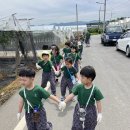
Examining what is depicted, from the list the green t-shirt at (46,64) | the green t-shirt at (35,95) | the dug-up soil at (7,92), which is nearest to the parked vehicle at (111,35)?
the dug-up soil at (7,92)

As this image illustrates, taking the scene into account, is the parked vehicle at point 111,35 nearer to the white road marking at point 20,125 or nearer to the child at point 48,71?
the child at point 48,71

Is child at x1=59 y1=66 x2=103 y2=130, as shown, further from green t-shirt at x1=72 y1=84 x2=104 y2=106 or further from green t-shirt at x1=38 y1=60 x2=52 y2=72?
green t-shirt at x1=38 y1=60 x2=52 y2=72

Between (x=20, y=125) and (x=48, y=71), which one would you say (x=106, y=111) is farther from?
(x=48, y=71)

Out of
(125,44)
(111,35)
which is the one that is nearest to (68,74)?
(125,44)

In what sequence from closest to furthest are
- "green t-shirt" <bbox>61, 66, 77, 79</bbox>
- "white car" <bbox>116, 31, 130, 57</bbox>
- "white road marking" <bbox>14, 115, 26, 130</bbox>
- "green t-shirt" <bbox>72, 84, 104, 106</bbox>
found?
1. "green t-shirt" <bbox>72, 84, 104, 106</bbox>
2. "white road marking" <bbox>14, 115, 26, 130</bbox>
3. "green t-shirt" <bbox>61, 66, 77, 79</bbox>
4. "white car" <bbox>116, 31, 130, 57</bbox>

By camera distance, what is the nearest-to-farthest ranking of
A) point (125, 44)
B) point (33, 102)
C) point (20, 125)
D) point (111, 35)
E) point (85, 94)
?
point (85, 94)
point (33, 102)
point (20, 125)
point (125, 44)
point (111, 35)

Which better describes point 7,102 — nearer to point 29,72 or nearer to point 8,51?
point 29,72

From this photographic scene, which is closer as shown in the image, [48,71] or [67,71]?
[67,71]

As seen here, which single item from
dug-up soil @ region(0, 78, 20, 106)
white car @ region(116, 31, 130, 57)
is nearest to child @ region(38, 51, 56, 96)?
dug-up soil @ region(0, 78, 20, 106)

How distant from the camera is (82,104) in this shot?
482cm

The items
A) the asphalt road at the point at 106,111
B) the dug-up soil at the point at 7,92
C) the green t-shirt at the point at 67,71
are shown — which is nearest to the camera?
the asphalt road at the point at 106,111

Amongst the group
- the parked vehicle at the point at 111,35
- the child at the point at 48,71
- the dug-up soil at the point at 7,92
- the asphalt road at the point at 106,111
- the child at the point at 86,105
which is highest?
the child at the point at 86,105

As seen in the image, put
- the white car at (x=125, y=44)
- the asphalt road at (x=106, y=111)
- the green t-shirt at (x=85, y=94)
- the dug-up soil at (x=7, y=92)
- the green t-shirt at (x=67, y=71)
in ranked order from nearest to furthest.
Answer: the green t-shirt at (x=85, y=94) < the asphalt road at (x=106, y=111) < the green t-shirt at (x=67, y=71) < the dug-up soil at (x=7, y=92) < the white car at (x=125, y=44)

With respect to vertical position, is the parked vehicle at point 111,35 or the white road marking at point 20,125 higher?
the white road marking at point 20,125
